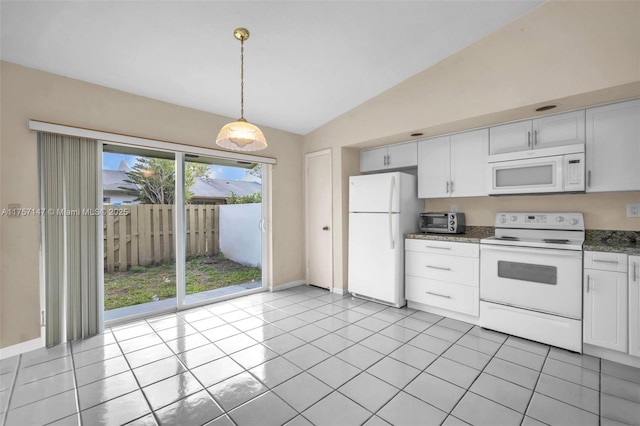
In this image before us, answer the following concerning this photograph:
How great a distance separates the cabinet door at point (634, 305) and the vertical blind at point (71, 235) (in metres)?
4.65

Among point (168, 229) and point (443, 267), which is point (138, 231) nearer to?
point (168, 229)

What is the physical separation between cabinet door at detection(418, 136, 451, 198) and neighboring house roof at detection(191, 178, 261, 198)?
7.73ft

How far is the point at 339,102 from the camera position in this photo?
3.69m

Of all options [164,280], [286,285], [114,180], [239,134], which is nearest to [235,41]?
[239,134]

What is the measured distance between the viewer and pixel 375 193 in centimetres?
366

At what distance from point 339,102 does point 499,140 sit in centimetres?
190

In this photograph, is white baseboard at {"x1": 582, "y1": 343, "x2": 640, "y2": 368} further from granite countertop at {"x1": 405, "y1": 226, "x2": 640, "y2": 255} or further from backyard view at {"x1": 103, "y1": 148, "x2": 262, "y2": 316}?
backyard view at {"x1": 103, "y1": 148, "x2": 262, "y2": 316}

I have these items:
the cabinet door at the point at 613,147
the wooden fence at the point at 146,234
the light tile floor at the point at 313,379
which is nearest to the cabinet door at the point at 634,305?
the light tile floor at the point at 313,379

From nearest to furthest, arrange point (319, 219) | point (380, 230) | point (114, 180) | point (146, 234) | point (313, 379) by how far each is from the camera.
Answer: point (313, 379) < point (114, 180) < point (146, 234) < point (380, 230) < point (319, 219)

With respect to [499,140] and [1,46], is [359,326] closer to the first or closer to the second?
[499,140]

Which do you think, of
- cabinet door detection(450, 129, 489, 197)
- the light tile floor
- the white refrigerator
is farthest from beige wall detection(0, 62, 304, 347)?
cabinet door detection(450, 129, 489, 197)

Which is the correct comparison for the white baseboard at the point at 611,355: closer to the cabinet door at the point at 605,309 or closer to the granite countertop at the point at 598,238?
the cabinet door at the point at 605,309

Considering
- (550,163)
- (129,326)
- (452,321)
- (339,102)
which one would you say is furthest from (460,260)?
(129,326)

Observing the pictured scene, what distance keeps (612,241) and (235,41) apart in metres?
3.85
